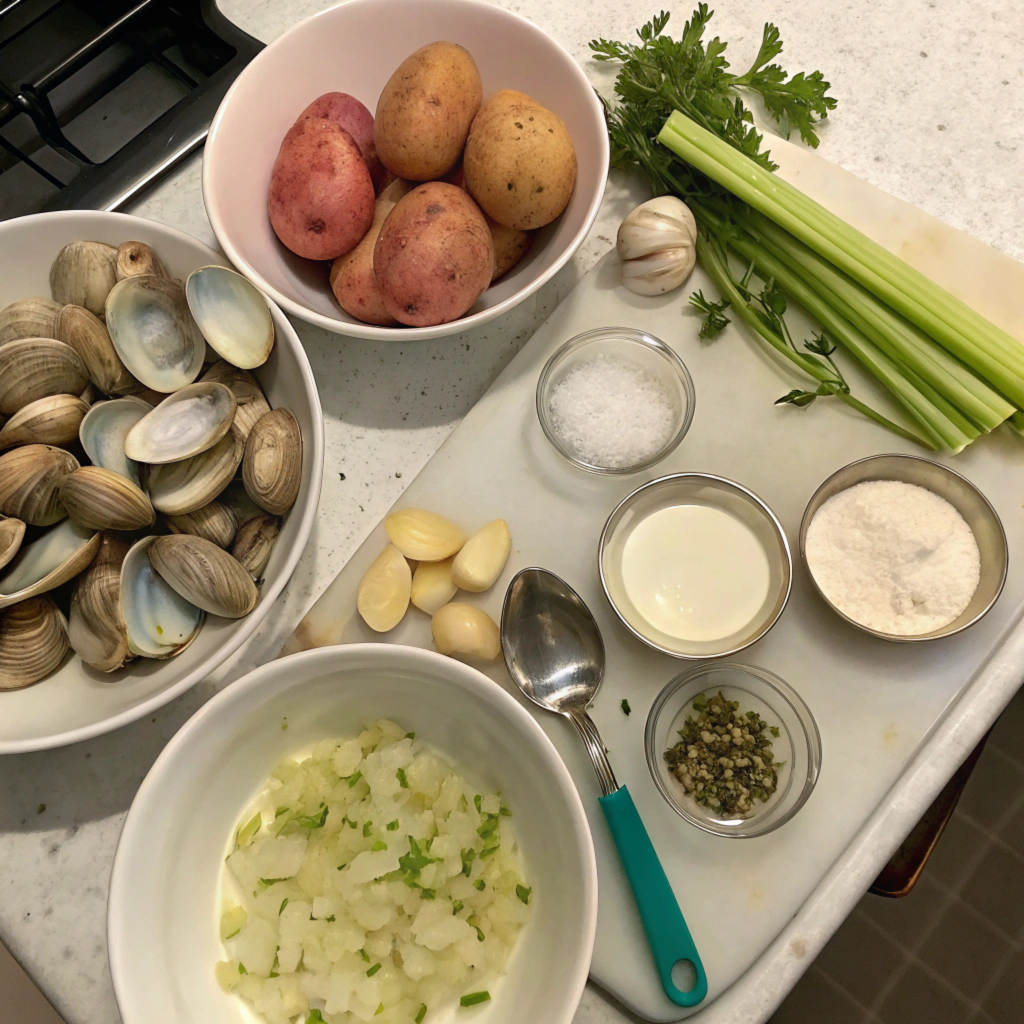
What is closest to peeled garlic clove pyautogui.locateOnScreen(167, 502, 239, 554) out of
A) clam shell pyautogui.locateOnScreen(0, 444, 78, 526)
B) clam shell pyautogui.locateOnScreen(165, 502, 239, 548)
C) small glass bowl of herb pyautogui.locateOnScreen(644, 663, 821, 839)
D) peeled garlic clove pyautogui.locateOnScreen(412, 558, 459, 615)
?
clam shell pyautogui.locateOnScreen(165, 502, 239, 548)

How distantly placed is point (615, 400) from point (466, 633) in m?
0.32

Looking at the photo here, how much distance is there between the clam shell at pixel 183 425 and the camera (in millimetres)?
718

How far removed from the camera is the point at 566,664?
85 cm

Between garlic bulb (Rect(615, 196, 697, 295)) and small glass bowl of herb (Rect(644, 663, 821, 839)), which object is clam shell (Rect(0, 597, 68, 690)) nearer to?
small glass bowl of herb (Rect(644, 663, 821, 839))

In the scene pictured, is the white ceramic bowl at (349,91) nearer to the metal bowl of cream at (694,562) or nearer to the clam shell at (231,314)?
the clam shell at (231,314)

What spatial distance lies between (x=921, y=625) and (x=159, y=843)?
0.77m

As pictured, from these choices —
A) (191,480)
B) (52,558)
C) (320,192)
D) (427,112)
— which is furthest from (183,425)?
(427,112)

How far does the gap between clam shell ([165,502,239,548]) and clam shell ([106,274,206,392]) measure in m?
0.13

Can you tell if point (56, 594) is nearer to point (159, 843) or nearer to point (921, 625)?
point (159, 843)

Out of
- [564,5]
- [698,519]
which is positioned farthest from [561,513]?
[564,5]

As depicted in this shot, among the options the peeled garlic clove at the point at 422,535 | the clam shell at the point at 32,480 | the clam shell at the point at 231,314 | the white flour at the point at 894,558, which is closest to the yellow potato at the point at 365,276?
the clam shell at the point at 231,314

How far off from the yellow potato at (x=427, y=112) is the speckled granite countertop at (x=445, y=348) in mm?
207

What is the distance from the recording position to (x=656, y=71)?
0.94 m

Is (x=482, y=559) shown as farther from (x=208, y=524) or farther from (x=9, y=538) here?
(x=9, y=538)
